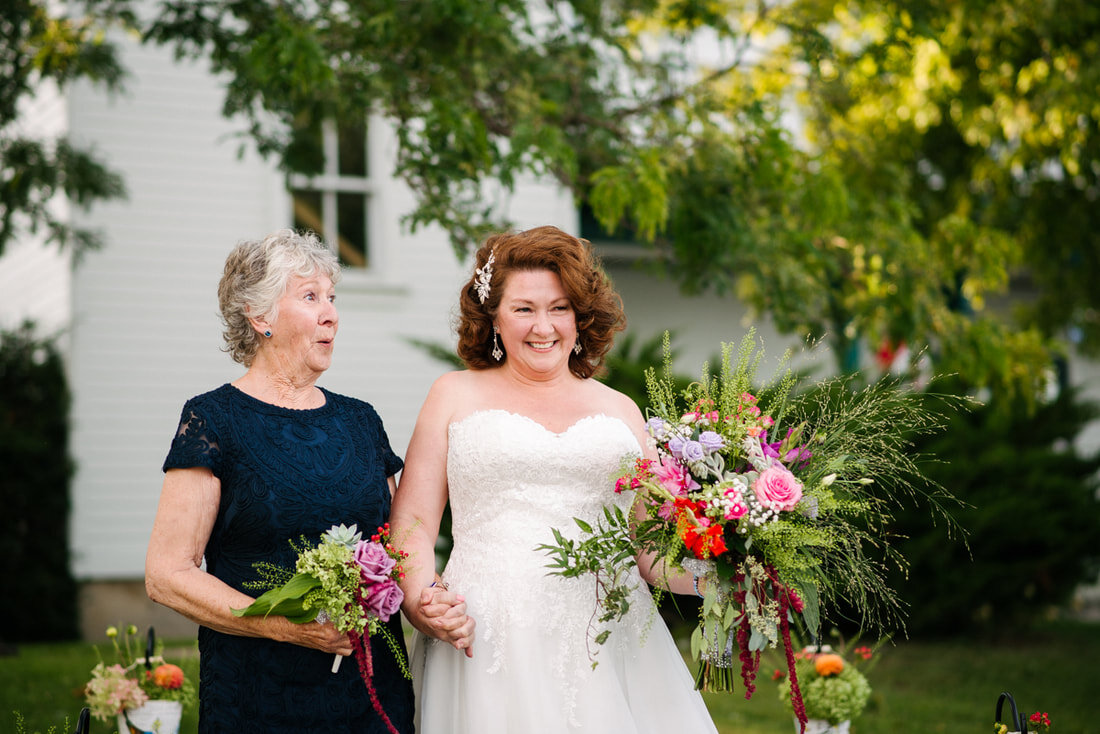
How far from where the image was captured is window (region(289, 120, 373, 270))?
11164 mm

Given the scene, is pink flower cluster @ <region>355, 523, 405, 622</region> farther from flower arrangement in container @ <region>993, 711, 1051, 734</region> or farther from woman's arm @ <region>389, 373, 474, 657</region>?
flower arrangement in container @ <region>993, 711, 1051, 734</region>

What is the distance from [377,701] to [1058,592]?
934cm

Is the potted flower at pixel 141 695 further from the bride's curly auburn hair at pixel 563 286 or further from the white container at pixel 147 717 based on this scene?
the bride's curly auburn hair at pixel 563 286

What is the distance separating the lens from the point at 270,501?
129 inches

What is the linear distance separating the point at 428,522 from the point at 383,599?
650 millimetres

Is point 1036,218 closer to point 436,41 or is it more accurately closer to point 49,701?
point 436,41

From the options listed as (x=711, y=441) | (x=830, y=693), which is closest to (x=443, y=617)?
→ (x=711, y=441)

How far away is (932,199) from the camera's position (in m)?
11.0

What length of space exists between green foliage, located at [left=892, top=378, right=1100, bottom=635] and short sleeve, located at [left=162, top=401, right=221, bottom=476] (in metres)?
8.14

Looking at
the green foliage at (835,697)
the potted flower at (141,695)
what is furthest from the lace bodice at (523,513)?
the potted flower at (141,695)

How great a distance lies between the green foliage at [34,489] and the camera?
952 centimetres

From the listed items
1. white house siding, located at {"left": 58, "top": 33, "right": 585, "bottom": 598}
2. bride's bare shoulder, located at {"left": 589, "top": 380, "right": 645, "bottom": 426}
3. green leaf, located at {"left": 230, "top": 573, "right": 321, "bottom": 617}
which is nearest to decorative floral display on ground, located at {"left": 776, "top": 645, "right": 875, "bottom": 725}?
bride's bare shoulder, located at {"left": 589, "top": 380, "right": 645, "bottom": 426}

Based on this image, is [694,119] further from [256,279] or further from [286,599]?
[286,599]

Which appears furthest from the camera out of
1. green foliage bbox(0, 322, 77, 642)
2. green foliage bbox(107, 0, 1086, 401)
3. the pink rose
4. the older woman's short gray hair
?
green foliage bbox(0, 322, 77, 642)
